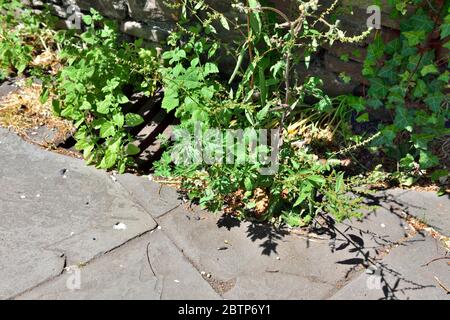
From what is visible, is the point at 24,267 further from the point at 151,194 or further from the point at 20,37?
the point at 20,37

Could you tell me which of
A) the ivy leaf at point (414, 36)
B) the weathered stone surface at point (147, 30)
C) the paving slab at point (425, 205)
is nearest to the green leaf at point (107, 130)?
the weathered stone surface at point (147, 30)

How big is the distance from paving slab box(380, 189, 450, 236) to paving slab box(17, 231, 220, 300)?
3.97 feet

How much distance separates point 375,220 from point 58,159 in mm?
2022

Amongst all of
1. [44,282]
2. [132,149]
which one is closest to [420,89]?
[132,149]

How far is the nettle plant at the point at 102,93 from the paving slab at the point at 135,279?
0.69m

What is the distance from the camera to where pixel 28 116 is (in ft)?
11.8

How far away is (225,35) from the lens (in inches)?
132

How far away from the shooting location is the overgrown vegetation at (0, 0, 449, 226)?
2.65 m

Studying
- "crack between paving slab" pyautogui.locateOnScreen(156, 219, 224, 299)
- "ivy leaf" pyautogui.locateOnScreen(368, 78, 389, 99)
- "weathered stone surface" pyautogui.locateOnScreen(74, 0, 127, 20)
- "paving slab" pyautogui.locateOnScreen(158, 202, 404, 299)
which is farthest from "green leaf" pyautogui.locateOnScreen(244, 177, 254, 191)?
"weathered stone surface" pyautogui.locateOnScreen(74, 0, 127, 20)

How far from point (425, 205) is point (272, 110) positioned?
107 cm

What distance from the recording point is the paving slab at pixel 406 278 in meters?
2.43

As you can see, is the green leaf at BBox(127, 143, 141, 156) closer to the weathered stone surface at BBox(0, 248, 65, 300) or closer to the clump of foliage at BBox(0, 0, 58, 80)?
the weathered stone surface at BBox(0, 248, 65, 300)

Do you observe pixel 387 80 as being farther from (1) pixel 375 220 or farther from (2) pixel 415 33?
(1) pixel 375 220

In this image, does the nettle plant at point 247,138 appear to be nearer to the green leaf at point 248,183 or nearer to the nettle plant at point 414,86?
the green leaf at point 248,183
